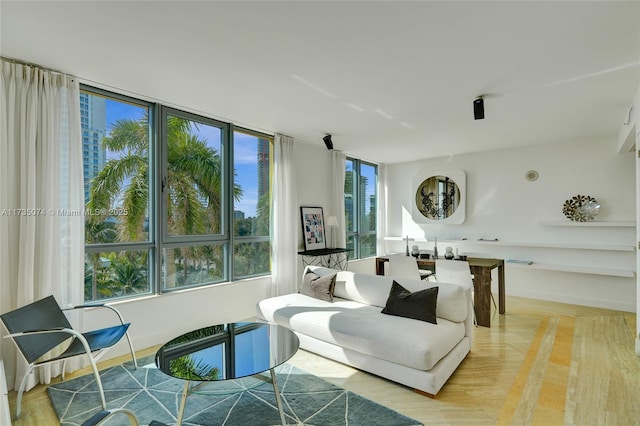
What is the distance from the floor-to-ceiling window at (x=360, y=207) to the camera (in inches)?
266

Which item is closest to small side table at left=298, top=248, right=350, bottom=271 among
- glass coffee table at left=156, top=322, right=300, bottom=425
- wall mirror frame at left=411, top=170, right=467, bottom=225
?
wall mirror frame at left=411, top=170, right=467, bottom=225

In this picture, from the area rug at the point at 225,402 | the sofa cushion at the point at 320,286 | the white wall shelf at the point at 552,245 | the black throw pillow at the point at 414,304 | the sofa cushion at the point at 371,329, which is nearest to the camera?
the area rug at the point at 225,402

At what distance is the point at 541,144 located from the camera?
5.63 meters

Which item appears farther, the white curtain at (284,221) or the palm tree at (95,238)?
the white curtain at (284,221)

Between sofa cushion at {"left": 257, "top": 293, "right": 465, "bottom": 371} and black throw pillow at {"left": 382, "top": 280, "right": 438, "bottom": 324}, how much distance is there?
0.07m

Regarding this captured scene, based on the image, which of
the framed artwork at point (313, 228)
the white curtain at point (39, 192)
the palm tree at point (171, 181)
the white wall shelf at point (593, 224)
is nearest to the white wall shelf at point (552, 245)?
the white wall shelf at point (593, 224)

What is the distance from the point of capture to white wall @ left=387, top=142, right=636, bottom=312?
4.99 metres

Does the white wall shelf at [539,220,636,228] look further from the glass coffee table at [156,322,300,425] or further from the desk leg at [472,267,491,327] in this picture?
the glass coffee table at [156,322,300,425]

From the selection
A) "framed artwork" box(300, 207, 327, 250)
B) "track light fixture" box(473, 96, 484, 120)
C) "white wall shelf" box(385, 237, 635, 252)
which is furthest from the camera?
"framed artwork" box(300, 207, 327, 250)

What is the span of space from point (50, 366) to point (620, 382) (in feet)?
15.6

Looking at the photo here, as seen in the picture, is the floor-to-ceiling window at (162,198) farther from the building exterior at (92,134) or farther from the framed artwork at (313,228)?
the framed artwork at (313,228)

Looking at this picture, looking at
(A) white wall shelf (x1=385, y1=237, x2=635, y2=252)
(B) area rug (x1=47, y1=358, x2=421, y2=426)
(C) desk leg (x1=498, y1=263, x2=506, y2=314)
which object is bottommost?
(B) area rug (x1=47, y1=358, x2=421, y2=426)

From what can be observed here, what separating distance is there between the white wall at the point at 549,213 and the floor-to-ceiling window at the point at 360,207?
3.64 feet

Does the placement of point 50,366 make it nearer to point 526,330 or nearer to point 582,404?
point 582,404
